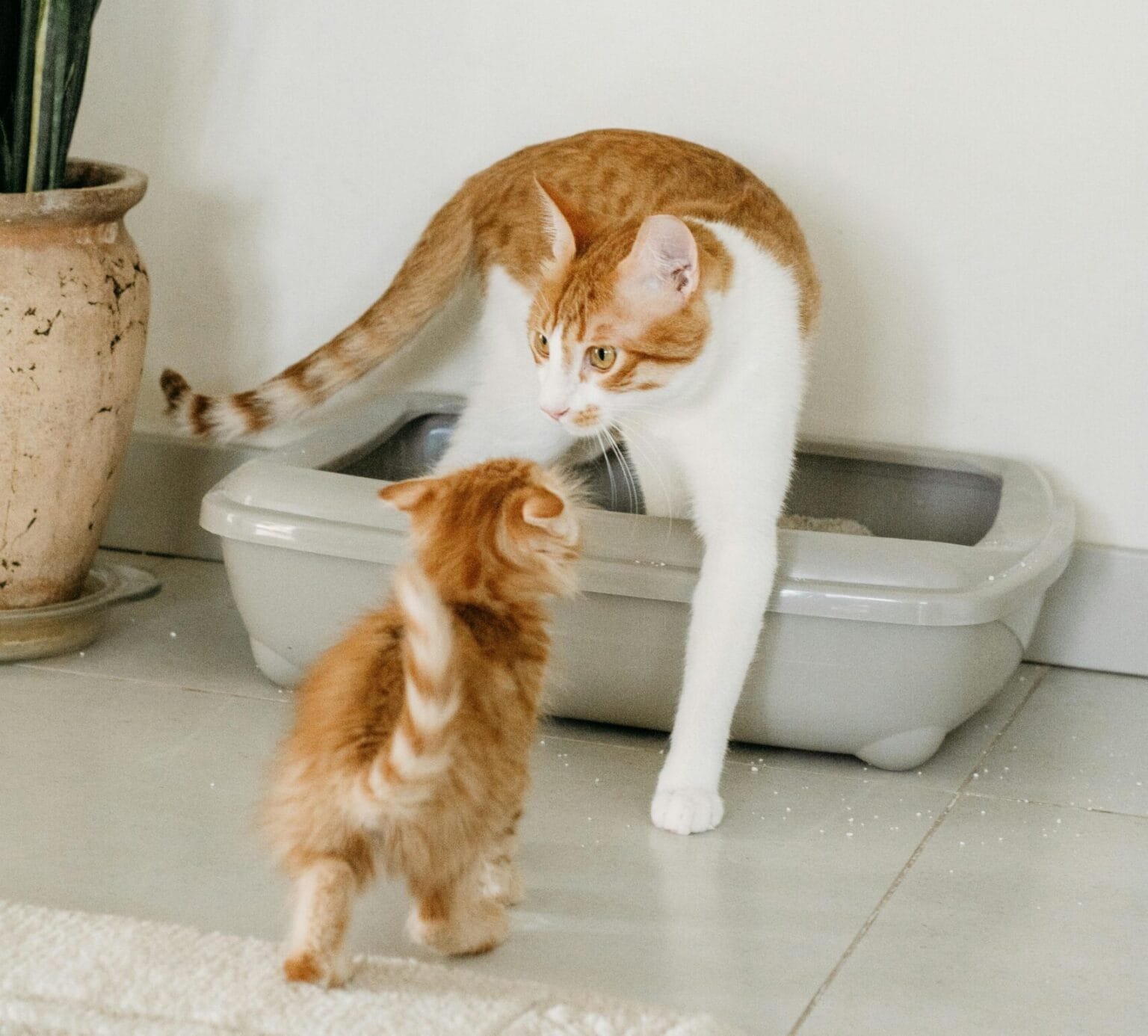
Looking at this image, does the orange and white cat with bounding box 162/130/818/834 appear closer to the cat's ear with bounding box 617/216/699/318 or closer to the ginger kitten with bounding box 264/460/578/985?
the cat's ear with bounding box 617/216/699/318

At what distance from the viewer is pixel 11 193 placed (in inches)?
76.7

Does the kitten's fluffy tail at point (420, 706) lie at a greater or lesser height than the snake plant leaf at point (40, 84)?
lesser

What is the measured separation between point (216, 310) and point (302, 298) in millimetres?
144

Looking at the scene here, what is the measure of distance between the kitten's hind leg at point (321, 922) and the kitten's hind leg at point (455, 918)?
0.10 m

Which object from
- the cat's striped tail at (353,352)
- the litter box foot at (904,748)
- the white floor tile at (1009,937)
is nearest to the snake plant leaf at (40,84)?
the cat's striped tail at (353,352)

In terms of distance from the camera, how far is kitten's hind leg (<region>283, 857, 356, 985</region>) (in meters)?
1.25

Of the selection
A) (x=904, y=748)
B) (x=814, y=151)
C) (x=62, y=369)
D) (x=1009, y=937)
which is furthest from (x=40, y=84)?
(x=1009, y=937)

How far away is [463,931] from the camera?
1391 mm

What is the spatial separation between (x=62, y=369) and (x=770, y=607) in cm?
93

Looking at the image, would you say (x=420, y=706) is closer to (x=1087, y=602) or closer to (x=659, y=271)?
(x=659, y=271)

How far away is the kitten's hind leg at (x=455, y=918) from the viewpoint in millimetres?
1376

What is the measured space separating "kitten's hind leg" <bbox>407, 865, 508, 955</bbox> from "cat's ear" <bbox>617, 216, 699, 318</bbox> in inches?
23.9

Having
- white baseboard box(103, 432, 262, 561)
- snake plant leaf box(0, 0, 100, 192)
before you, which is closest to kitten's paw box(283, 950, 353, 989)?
snake plant leaf box(0, 0, 100, 192)

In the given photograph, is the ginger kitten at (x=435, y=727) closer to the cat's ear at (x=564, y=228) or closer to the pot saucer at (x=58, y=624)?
the cat's ear at (x=564, y=228)
